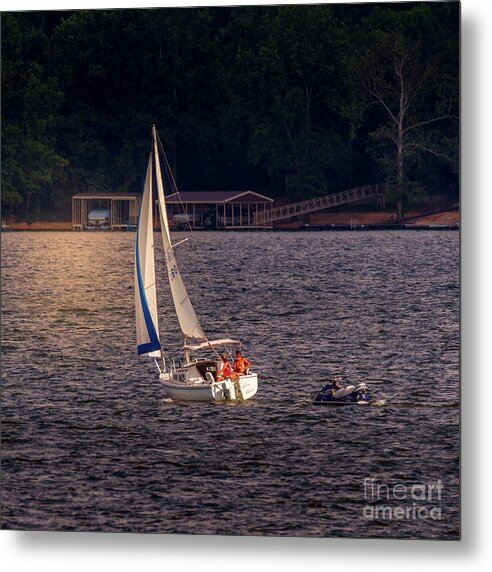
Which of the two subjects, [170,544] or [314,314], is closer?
[170,544]

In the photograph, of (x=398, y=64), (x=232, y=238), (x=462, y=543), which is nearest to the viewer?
(x=462, y=543)

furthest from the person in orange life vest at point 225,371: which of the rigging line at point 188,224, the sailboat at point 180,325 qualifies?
the rigging line at point 188,224

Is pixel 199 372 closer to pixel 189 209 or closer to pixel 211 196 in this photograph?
pixel 189 209

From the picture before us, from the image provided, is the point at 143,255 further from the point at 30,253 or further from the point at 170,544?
the point at 170,544

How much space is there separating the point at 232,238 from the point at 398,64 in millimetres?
2500

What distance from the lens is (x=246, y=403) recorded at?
16.5 meters

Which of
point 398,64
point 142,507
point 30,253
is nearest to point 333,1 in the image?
point 398,64

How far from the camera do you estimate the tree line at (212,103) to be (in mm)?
15859

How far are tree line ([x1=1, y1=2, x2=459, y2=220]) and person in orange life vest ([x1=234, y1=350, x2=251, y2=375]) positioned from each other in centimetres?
159

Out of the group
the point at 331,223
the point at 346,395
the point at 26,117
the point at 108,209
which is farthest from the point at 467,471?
the point at 26,117

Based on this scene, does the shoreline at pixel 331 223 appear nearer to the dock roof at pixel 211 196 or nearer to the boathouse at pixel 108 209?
the boathouse at pixel 108 209

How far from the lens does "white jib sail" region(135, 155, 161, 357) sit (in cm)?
1652

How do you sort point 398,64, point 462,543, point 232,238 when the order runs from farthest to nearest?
1. point 232,238
2. point 398,64
3. point 462,543

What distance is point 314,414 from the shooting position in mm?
16031
